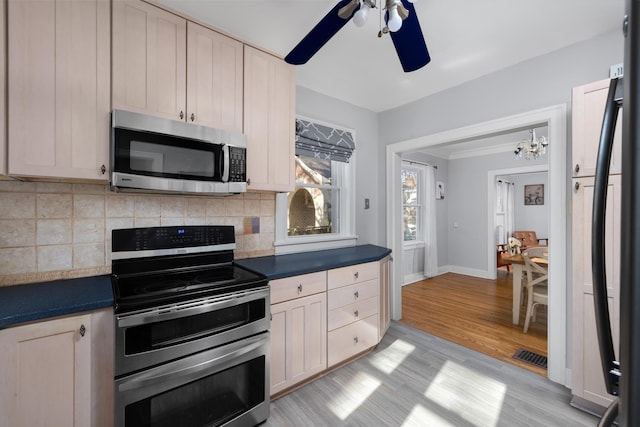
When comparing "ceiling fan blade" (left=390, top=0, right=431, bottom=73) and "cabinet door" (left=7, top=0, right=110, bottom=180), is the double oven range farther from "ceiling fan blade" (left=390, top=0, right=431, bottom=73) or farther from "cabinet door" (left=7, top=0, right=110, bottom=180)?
"ceiling fan blade" (left=390, top=0, right=431, bottom=73)

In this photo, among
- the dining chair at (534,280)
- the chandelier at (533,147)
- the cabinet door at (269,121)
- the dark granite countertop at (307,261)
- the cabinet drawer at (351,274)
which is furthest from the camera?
the chandelier at (533,147)

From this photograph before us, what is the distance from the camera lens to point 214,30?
1.91 m

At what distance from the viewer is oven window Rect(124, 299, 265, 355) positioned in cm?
136

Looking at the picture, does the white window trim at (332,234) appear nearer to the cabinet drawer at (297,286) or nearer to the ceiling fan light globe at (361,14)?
the cabinet drawer at (297,286)

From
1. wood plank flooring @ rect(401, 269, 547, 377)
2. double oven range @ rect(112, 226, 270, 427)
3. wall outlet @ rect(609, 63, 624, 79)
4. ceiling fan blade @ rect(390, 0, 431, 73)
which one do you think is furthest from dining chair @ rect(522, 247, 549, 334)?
double oven range @ rect(112, 226, 270, 427)

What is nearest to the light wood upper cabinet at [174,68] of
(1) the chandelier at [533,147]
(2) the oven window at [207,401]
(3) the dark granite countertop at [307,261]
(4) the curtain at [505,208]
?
(3) the dark granite countertop at [307,261]

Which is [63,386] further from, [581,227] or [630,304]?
[581,227]

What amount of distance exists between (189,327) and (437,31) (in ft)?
8.17

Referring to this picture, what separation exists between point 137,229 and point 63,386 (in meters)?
0.86

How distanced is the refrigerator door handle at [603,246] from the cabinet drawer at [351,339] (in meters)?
1.85

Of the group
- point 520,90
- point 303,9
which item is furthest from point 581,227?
point 303,9

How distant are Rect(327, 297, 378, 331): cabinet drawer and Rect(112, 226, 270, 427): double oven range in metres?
0.65

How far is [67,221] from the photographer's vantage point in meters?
1.70

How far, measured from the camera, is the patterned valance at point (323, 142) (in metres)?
2.75
